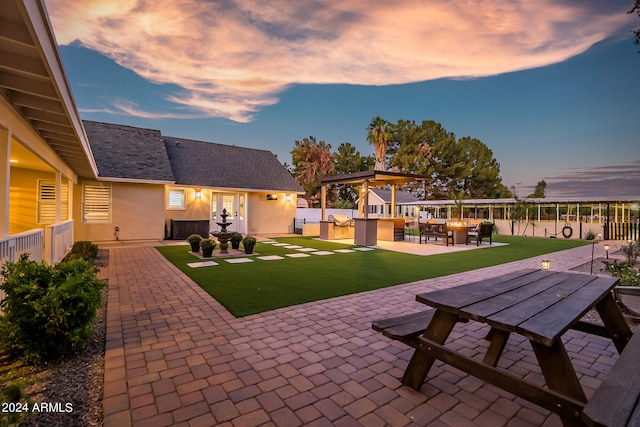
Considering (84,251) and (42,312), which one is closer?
(42,312)

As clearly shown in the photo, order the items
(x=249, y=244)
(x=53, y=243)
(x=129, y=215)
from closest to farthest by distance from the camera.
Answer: (x=53, y=243) < (x=249, y=244) < (x=129, y=215)

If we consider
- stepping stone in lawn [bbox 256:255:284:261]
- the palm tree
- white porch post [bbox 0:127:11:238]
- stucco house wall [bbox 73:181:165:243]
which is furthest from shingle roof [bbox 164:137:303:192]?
the palm tree

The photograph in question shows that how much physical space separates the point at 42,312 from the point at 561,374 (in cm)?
406

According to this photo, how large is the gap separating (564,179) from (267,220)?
135ft

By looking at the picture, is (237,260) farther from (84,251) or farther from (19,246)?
(19,246)

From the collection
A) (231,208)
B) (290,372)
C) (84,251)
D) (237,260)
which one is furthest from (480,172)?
(290,372)

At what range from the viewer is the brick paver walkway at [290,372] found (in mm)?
2094

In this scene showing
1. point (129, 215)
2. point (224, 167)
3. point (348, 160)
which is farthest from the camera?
point (348, 160)

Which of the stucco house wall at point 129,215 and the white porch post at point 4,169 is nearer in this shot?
the white porch post at point 4,169

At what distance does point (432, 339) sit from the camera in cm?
229

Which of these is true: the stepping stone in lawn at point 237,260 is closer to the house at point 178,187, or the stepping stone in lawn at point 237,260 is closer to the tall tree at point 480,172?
the house at point 178,187

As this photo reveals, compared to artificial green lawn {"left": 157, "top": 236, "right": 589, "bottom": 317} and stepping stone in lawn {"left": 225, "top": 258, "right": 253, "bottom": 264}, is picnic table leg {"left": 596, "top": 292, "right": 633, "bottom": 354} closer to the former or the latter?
artificial green lawn {"left": 157, "top": 236, "right": 589, "bottom": 317}

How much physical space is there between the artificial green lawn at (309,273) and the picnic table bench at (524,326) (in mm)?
2668

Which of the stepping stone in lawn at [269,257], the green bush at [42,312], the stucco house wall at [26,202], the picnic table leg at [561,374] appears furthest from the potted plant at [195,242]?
the picnic table leg at [561,374]
